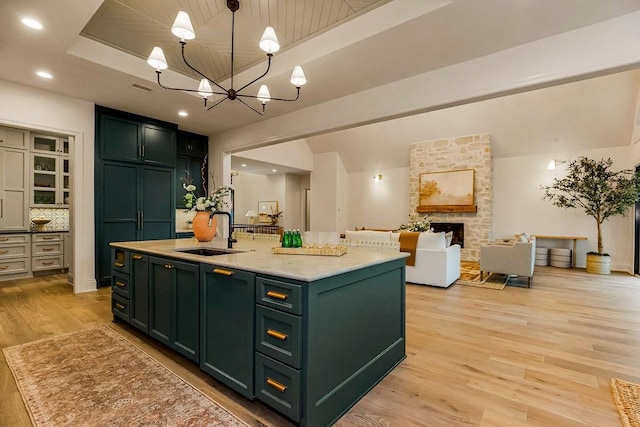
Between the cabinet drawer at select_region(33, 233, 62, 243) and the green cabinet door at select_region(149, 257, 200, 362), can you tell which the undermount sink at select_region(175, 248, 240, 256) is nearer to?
Answer: the green cabinet door at select_region(149, 257, 200, 362)

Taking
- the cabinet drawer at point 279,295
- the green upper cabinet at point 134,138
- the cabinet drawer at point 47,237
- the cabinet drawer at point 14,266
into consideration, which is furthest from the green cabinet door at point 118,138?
the cabinet drawer at point 279,295

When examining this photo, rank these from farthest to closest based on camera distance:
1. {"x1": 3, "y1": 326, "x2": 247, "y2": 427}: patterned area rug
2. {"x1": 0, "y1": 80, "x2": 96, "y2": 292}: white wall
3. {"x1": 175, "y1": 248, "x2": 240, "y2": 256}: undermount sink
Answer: {"x1": 0, "y1": 80, "x2": 96, "y2": 292}: white wall < {"x1": 175, "y1": 248, "x2": 240, "y2": 256}: undermount sink < {"x1": 3, "y1": 326, "x2": 247, "y2": 427}: patterned area rug

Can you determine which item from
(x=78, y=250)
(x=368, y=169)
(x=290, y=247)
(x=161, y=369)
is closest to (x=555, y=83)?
(x=290, y=247)

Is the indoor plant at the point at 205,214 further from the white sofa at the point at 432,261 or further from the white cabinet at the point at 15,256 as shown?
the white cabinet at the point at 15,256

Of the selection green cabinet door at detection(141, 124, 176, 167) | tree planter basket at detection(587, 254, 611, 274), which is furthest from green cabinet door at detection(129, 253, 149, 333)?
tree planter basket at detection(587, 254, 611, 274)

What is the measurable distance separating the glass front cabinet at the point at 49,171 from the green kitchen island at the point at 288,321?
4767mm

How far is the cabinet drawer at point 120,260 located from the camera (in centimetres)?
293

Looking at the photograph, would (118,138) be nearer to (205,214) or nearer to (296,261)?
(205,214)

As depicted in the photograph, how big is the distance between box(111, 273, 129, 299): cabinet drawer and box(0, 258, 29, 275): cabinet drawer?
3650 millimetres

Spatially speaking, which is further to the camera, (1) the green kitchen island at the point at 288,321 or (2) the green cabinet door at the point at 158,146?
(2) the green cabinet door at the point at 158,146

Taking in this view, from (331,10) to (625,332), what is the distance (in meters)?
4.28

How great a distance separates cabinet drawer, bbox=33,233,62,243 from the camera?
5414mm

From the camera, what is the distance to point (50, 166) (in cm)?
571

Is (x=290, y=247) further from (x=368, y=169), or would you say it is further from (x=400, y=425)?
(x=368, y=169)
